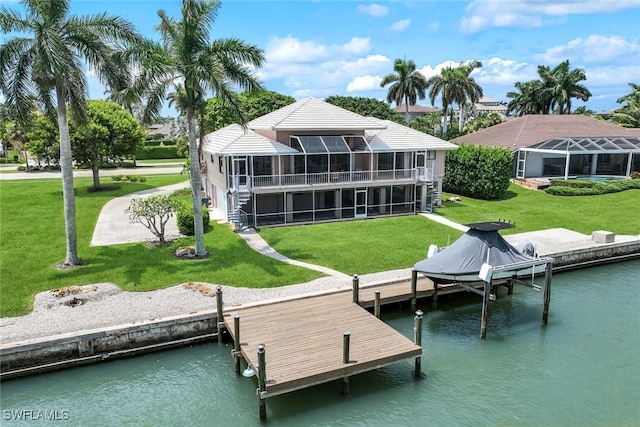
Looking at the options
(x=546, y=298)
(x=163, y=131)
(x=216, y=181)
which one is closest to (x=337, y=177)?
(x=216, y=181)

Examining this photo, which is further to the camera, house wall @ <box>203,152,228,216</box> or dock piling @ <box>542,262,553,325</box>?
house wall @ <box>203,152,228,216</box>

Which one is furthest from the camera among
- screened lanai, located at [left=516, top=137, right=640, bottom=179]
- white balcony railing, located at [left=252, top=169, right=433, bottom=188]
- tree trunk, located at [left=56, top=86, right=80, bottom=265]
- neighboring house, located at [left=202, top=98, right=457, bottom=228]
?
screened lanai, located at [left=516, top=137, right=640, bottom=179]

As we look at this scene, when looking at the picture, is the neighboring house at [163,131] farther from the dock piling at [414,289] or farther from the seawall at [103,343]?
the dock piling at [414,289]

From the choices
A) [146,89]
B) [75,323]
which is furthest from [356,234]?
[75,323]

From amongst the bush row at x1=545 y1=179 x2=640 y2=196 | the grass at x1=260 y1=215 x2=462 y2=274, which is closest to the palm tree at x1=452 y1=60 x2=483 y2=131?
the bush row at x1=545 y1=179 x2=640 y2=196

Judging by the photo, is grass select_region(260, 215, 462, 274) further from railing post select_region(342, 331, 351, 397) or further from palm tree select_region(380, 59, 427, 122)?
palm tree select_region(380, 59, 427, 122)

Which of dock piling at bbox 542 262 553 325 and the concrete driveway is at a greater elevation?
the concrete driveway

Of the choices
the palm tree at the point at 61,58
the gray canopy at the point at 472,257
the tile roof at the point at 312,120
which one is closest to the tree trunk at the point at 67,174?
the palm tree at the point at 61,58
